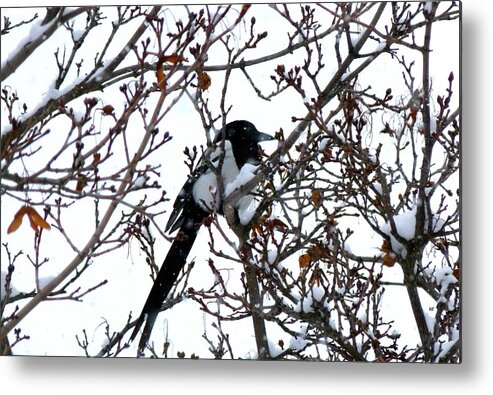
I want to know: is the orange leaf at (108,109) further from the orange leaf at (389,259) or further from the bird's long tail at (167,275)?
the orange leaf at (389,259)

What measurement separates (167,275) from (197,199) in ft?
0.77

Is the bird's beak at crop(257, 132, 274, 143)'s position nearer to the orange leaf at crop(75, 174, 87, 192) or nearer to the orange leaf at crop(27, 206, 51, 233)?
the orange leaf at crop(75, 174, 87, 192)

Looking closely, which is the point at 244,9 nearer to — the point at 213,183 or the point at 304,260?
the point at 213,183

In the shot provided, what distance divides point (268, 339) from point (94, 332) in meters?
0.52

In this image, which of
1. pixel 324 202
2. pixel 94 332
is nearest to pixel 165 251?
pixel 94 332

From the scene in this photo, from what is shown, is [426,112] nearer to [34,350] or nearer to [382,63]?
[382,63]

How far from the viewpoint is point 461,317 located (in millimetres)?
2104

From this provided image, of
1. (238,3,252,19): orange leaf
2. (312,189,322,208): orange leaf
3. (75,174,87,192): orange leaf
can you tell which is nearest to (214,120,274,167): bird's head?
(312,189,322,208): orange leaf

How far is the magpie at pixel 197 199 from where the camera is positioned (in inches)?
86.8

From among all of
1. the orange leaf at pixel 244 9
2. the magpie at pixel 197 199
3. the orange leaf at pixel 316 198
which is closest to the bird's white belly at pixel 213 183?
the magpie at pixel 197 199

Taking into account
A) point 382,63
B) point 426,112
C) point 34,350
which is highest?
point 382,63

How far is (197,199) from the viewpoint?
2227 mm

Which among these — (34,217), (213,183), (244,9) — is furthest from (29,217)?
(244,9)

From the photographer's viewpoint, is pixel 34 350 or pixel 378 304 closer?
pixel 378 304
